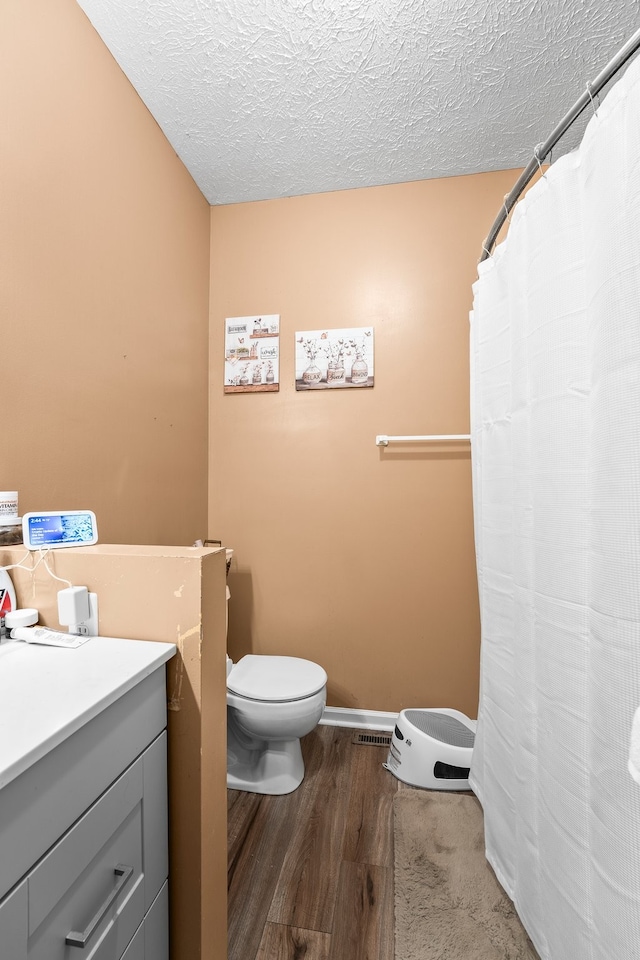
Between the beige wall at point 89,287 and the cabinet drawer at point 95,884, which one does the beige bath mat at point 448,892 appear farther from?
the beige wall at point 89,287

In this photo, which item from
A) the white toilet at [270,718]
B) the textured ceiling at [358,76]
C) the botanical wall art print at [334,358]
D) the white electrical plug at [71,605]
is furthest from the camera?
the botanical wall art print at [334,358]

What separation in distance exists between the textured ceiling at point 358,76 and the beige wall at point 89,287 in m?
0.17

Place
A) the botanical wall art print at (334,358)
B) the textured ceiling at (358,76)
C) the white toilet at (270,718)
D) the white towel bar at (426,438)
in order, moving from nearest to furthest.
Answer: the textured ceiling at (358,76) < the white toilet at (270,718) < the white towel bar at (426,438) < the botanical wall art print at (334,358)

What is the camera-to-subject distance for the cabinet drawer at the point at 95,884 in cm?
55

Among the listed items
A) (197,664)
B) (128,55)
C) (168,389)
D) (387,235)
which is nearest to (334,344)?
(387,235)

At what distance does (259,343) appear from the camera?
2.13 metres

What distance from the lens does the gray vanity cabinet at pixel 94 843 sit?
20.1 inches

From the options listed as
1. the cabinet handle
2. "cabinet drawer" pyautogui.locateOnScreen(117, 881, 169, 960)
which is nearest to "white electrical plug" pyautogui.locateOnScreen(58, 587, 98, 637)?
the cabinet handle

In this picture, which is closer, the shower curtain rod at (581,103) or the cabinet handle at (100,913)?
the cabinet handle at (100,913)

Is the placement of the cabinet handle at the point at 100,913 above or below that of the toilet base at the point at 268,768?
above

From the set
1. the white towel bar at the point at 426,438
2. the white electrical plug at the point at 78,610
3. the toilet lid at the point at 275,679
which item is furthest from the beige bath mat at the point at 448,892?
the white towel bar at the point at 426,438

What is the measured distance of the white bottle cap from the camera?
866 millimetres

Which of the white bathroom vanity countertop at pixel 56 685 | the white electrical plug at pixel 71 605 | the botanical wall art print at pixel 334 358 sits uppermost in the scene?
the botanical wall art print at pixel 334 358

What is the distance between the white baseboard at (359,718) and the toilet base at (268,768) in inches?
14.5
